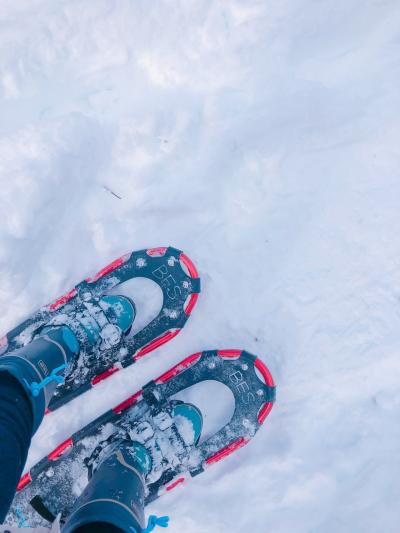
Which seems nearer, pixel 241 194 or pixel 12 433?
pixel 12 433

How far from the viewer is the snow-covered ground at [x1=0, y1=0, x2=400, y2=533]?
2398mm

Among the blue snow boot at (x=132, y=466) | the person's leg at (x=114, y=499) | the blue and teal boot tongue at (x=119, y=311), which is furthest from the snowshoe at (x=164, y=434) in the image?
the blue and teal boot tongue at (x=119, y=311)

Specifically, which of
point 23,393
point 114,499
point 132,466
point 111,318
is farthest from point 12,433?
point 111,318

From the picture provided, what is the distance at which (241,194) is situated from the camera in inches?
99.0

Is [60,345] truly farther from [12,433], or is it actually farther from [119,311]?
[12,433]

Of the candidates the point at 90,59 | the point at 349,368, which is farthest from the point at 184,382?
the point at 90,59

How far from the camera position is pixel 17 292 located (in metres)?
2.46

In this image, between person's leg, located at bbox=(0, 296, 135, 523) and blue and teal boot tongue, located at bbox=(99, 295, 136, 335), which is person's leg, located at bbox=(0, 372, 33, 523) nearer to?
person's leg, located at bbox=(0, 296, 135, 523)

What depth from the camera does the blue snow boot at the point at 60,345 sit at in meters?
1.86

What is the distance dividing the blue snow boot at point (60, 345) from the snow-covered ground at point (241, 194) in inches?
9.3

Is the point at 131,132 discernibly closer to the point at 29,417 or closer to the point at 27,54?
the point at 27,54

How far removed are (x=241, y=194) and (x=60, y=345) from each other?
4.16ft

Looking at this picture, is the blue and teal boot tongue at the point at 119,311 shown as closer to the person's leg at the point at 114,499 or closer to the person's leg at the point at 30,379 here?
the person's leg at the point at 30,379

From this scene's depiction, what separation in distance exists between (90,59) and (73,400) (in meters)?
1.93
